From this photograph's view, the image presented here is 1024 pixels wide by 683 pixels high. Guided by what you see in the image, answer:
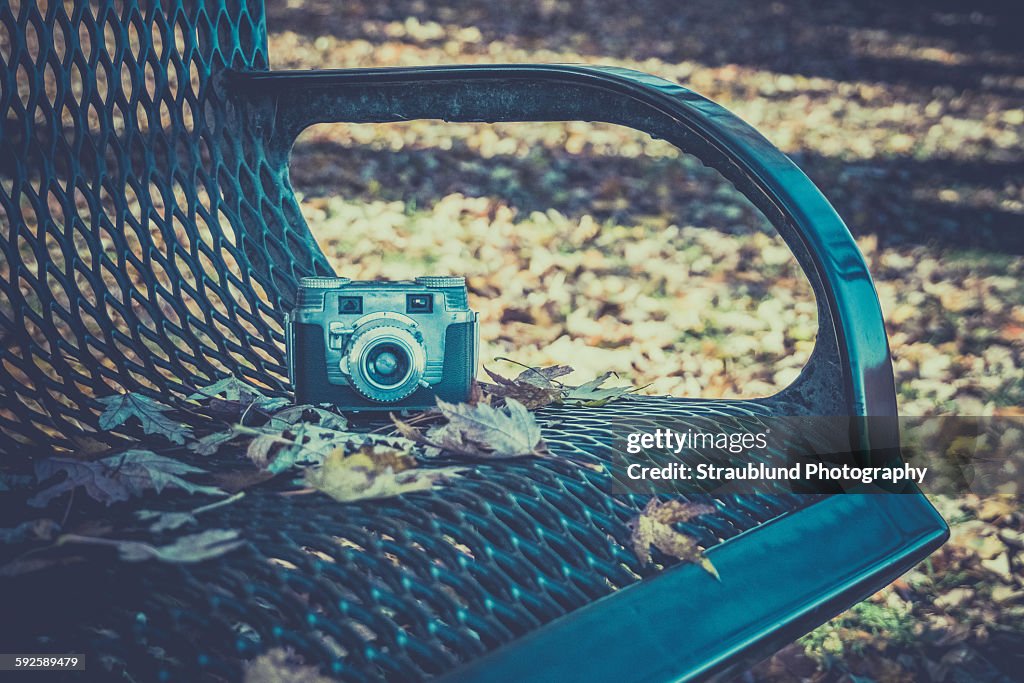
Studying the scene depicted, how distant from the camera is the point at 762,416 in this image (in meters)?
1.04

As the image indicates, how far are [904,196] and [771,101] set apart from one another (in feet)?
4.62

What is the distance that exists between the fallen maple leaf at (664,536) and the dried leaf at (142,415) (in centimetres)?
51

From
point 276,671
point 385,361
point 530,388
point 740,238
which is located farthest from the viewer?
point 740,238

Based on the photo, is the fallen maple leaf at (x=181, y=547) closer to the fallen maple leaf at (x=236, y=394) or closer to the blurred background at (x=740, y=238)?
the fallen maple leaf at (x=236, y=394)

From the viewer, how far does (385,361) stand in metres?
1.03

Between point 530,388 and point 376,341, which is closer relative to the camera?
point 376,341

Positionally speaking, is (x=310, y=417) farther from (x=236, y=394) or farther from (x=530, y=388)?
(x=530, y=388)

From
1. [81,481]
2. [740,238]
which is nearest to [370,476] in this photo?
[81,481]

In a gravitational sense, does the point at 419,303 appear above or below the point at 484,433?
above

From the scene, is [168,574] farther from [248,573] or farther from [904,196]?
[904,196]

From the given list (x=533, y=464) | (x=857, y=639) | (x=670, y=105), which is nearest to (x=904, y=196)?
(x=857, y=639)

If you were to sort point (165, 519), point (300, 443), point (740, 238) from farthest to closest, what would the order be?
point (740, 238) < point (300, 443) < point (165, 519)

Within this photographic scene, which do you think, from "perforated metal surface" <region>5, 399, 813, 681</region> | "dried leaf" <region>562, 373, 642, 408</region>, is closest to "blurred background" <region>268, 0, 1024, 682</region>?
"dried leaf" <region>562, 373, 642, 408</region>

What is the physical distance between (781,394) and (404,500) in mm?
543
